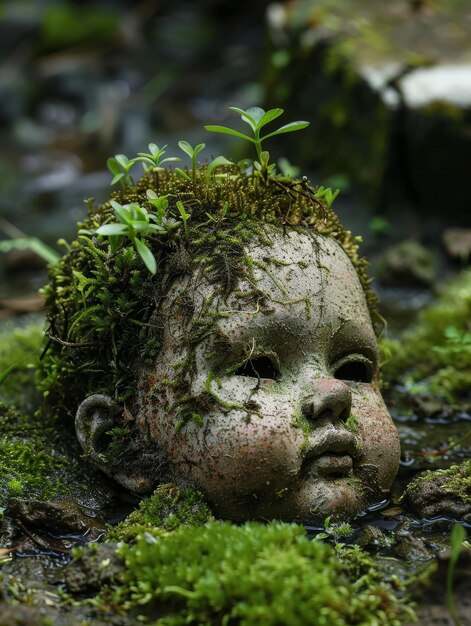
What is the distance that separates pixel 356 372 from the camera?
348 cm

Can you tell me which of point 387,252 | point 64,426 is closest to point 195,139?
point 387,252

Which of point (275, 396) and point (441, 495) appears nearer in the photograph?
point (275, 396)

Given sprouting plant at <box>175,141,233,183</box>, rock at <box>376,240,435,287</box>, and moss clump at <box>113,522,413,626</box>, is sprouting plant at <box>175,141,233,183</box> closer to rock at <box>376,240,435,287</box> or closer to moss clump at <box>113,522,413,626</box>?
moss clump at <box>113,522,413,626</box>

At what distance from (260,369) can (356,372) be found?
1.69 ft

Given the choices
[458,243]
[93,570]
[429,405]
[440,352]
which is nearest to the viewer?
[93,570]

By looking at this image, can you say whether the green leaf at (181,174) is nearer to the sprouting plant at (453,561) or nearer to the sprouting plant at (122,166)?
the sprouting plant at (122,166)

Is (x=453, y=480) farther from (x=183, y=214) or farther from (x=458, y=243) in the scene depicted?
(x=458, y=243)

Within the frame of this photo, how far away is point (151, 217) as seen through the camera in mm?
3238

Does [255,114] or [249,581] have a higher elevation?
[255,114]

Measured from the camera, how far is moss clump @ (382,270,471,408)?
467cm

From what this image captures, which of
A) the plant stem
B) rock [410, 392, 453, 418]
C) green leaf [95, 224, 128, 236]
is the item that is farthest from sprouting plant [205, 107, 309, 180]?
rock [410, 392, 453, 418]

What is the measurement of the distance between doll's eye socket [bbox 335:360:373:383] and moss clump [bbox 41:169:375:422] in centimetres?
57

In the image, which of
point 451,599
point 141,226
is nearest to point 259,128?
point 141,226

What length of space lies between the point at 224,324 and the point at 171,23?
12.5 m
